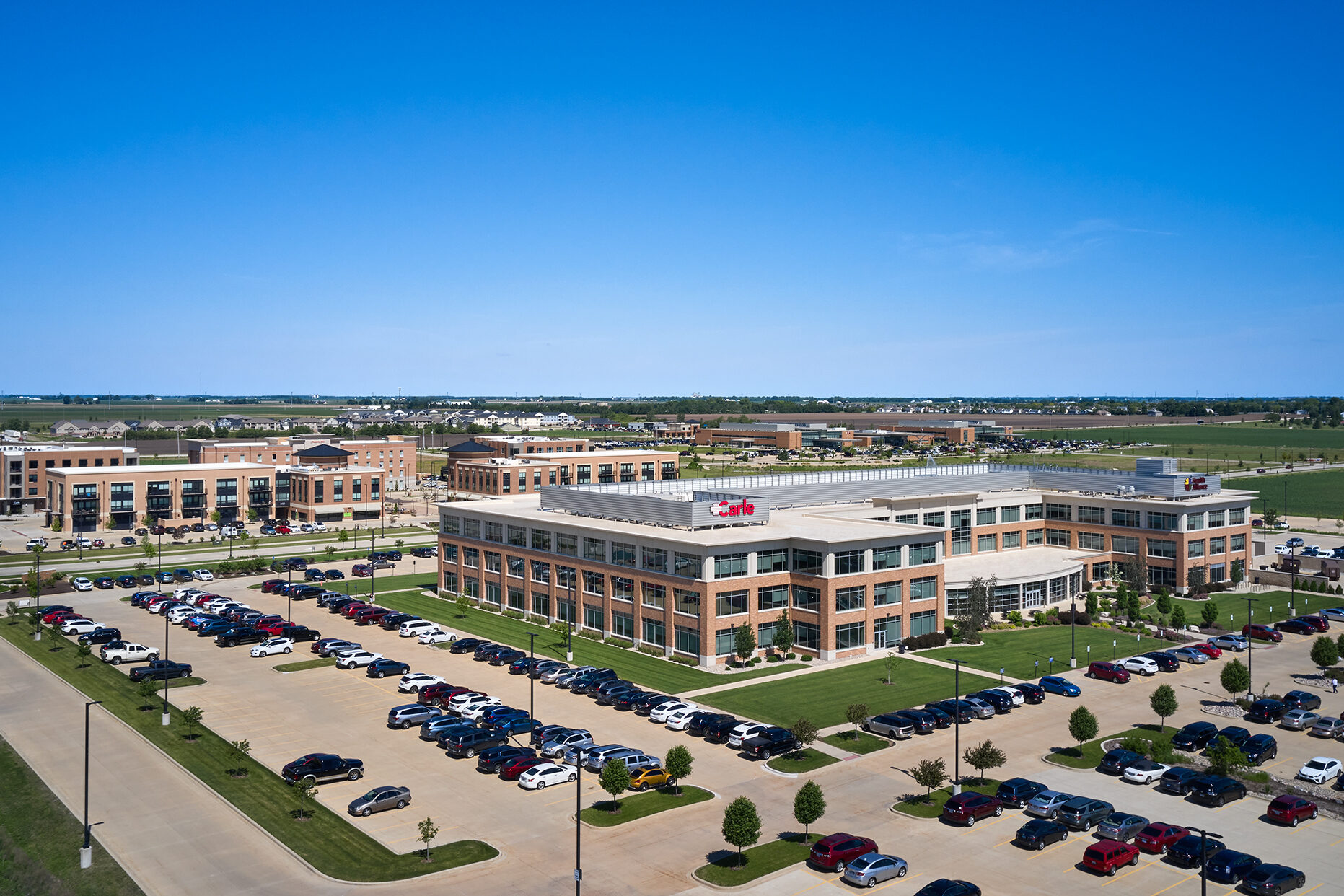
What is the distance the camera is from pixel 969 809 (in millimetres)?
43406

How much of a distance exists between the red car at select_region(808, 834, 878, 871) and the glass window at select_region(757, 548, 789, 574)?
33.6 metres

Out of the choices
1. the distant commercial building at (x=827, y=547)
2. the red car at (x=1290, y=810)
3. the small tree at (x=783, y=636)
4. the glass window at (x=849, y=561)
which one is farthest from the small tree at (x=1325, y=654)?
the small tree at (x=783, y=636)

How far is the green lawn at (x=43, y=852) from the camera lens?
121 feet

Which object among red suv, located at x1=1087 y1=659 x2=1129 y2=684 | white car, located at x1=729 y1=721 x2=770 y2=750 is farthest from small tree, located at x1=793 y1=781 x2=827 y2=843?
red suv, located at x1=1087 y1=659 x2=1129 y2=684

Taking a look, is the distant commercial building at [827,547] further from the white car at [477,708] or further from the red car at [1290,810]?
the red car at [1290,810]

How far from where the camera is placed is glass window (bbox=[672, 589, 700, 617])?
231 ft

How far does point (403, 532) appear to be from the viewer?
144 metres

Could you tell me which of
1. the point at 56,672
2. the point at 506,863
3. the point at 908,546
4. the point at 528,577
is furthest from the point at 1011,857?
the point at 56,672

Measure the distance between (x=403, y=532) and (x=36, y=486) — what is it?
62.6 meters

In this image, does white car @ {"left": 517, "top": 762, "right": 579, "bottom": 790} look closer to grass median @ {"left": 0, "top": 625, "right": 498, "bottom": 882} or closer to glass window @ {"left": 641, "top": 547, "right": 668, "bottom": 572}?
grass median @ {"left": 0, "top": 625, "right": 498, "bottom": 882}

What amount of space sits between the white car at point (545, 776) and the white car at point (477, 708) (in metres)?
10.1

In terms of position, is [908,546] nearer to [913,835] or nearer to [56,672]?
[913,835]

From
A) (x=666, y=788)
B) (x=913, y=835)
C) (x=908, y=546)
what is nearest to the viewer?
(x=913, y=835)

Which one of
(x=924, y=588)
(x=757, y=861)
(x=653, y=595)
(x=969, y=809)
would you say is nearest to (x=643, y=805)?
(x=757, y=861)
